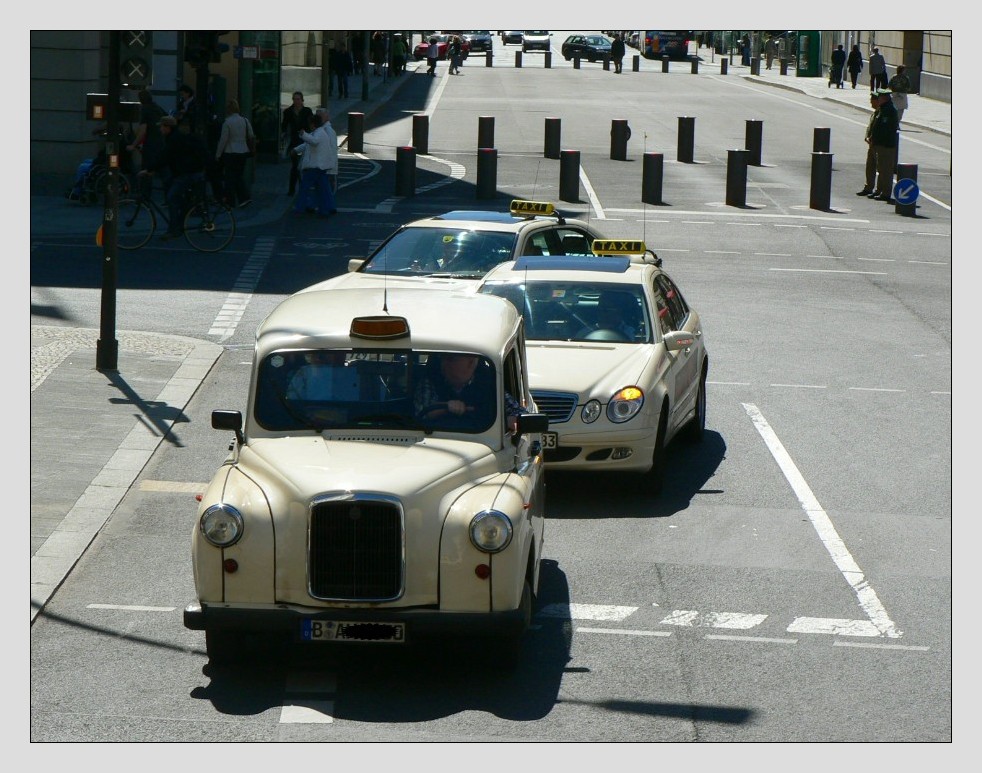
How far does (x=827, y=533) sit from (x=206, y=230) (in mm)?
13977

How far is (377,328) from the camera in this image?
7.92 meters

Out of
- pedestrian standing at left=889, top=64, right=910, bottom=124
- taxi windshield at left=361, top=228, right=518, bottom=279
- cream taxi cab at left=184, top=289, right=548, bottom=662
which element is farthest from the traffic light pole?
pedestrian standing at left=889, top=64, right=910, bottom=124

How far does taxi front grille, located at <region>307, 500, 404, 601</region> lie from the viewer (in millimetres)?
7066

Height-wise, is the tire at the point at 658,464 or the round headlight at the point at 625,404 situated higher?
the round headlight at the point at 625,404

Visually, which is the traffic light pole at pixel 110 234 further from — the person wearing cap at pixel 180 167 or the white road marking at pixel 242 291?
the person wearing cap at pixel 180 167

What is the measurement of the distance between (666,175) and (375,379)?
26.8 m

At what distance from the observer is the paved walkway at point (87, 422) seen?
9555 millimetres

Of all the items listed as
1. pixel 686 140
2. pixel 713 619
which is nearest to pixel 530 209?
pixel 713 619

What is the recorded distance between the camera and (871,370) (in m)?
15.6

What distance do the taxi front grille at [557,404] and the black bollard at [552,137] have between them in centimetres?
2583

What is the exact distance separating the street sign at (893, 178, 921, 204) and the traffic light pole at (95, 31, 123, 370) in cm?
1750

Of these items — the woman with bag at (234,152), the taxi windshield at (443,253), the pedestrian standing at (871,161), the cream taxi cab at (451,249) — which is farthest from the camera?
the pedestrian standing at (871,161)

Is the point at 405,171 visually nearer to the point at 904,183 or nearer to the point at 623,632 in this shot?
the point at 904,183

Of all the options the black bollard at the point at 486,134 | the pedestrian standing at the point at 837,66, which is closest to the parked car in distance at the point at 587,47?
the pedestrian standing at the point at 837,66
